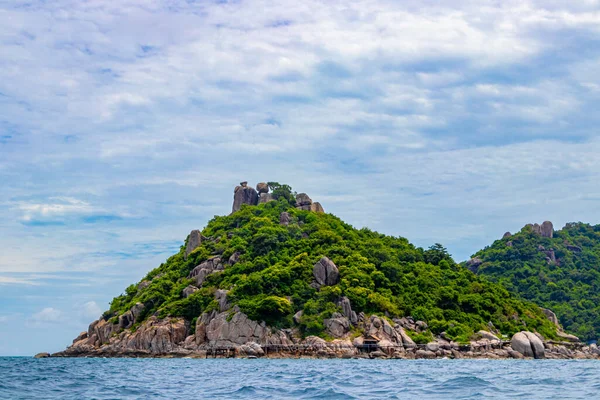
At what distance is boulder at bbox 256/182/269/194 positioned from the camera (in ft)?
452

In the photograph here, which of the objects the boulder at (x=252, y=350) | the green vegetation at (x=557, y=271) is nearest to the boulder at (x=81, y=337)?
the boulder at (x=252, y=350)

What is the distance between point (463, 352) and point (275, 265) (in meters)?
33.1

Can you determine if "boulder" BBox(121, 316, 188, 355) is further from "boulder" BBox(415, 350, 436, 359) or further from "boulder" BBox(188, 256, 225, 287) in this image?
"boulder" BBox(415, 350, 436, 359)

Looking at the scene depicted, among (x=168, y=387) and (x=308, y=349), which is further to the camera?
(x=308, y=349)

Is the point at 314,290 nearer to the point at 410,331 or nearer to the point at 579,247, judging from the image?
the point at 410,331

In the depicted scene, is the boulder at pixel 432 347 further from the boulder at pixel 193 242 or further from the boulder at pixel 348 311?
the boulder at pixel 193 242

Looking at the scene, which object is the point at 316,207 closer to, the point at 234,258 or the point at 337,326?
the point at 234,258

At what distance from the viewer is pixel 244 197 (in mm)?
136000

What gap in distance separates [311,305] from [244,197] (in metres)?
50.7

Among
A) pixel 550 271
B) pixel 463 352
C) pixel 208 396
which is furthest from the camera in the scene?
pixel 550 271

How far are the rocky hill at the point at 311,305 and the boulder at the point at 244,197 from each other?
1405 cm

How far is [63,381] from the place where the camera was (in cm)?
3366

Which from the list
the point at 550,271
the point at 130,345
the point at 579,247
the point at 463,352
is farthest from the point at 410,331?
the point at 579,247

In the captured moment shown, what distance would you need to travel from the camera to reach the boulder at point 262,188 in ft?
452
